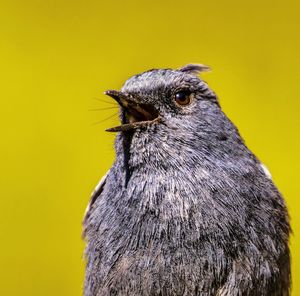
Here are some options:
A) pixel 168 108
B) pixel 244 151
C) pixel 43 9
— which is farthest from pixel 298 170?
pixel 43 9

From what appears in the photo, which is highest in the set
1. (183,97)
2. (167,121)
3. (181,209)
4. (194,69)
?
(194,69)

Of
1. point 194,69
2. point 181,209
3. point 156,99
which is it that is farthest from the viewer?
point 194,69

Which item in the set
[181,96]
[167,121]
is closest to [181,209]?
[167,121]

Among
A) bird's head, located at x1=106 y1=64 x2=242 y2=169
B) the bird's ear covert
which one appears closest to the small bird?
bird's head, located at x1=106 y1=64 x2=242 y2=169

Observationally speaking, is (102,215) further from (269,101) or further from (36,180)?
(269,101)

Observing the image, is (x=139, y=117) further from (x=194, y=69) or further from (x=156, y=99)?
(x=194, y=69)

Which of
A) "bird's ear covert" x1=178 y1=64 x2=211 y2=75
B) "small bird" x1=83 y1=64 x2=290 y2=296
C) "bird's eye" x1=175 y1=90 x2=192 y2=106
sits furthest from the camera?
"bird's ear covert" x1=178 y1=64 x2=211 y2=75

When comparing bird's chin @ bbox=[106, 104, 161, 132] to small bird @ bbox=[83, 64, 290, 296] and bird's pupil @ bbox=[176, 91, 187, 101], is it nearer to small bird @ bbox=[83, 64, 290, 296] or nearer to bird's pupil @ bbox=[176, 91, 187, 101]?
small bird @ bbox=[83, 64, 290, 296]

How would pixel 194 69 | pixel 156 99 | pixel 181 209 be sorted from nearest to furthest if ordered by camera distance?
pixel 181 209, pixel 156 99, pixel 194 69
